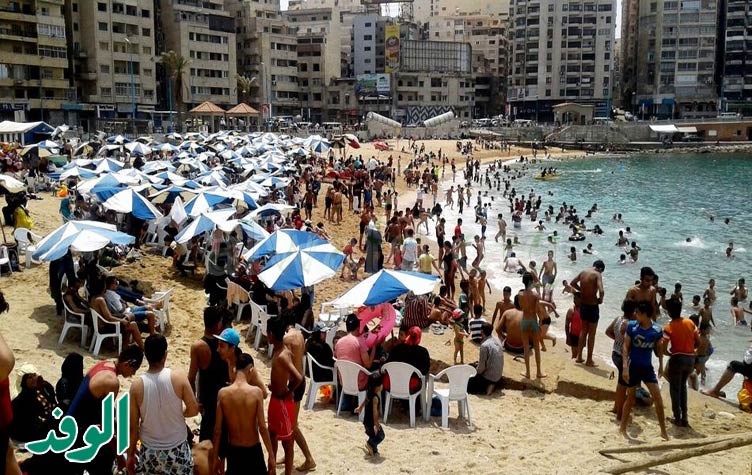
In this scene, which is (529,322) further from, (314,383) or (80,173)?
(80,173)

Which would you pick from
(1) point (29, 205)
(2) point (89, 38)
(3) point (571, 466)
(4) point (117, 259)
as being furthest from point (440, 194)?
(2) point (89, 38)

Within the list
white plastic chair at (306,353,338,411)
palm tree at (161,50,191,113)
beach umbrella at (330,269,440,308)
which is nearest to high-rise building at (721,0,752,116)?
palm tree at (161,50,191,113)

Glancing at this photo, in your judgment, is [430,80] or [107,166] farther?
[430,80]

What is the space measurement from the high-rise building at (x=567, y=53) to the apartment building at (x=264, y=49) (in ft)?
119

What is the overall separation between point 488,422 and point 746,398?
3.65 m

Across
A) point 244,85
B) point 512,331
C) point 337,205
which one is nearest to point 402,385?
point 512,331

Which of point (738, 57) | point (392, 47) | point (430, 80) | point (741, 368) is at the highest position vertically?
point (392, 47)

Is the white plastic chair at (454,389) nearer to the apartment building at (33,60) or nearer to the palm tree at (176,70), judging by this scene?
the apartment building at (33,60)

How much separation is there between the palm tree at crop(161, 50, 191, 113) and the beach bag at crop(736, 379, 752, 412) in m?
67.5

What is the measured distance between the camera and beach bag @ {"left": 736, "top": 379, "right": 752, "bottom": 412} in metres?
9.18

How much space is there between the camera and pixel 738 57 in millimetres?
96750

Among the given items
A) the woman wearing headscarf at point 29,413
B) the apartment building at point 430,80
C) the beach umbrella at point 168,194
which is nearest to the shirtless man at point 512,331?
the woman wearing headscarf at point 29,413

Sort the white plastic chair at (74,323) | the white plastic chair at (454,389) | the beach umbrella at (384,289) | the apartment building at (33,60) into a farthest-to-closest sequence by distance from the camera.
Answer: the apartment building at (33,60)
the white plastic chair at (74,323)
the beach umbrella at (384,289)
the white plastic chair at (454,389)

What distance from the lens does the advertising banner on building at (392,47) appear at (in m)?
99.0
